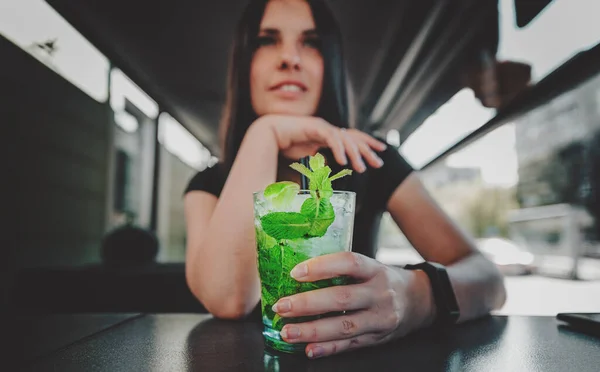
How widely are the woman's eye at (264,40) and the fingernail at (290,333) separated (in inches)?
46.0

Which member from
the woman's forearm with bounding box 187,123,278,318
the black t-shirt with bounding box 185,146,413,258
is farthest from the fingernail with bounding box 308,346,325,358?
the black t-shirt with bounding box 185,146,413,258

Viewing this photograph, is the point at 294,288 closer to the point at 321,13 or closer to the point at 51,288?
the point at 321,13

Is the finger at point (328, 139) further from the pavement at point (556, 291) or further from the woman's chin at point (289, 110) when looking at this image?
the pavement at point (556, 291)

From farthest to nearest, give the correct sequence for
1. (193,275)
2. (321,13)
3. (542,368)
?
(321,13)
(193,275)
(542,368)

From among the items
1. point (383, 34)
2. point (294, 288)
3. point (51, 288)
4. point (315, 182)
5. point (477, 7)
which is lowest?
point (51, 288)

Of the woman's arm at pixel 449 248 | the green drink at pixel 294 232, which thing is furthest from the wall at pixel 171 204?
the green drink at pixel 294 232

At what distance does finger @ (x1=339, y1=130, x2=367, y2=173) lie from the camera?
106 centimetres

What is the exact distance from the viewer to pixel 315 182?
0.58 meters

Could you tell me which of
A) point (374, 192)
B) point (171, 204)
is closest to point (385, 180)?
point (374, 192)

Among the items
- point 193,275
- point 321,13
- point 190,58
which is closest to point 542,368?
point 193,275

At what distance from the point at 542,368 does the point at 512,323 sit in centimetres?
37

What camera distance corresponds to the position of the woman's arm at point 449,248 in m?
0.97

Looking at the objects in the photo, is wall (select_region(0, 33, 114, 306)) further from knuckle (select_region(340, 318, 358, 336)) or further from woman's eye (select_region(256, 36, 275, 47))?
knuckle (select_region(340, 318, 358, 336))

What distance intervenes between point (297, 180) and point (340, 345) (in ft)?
2.11
